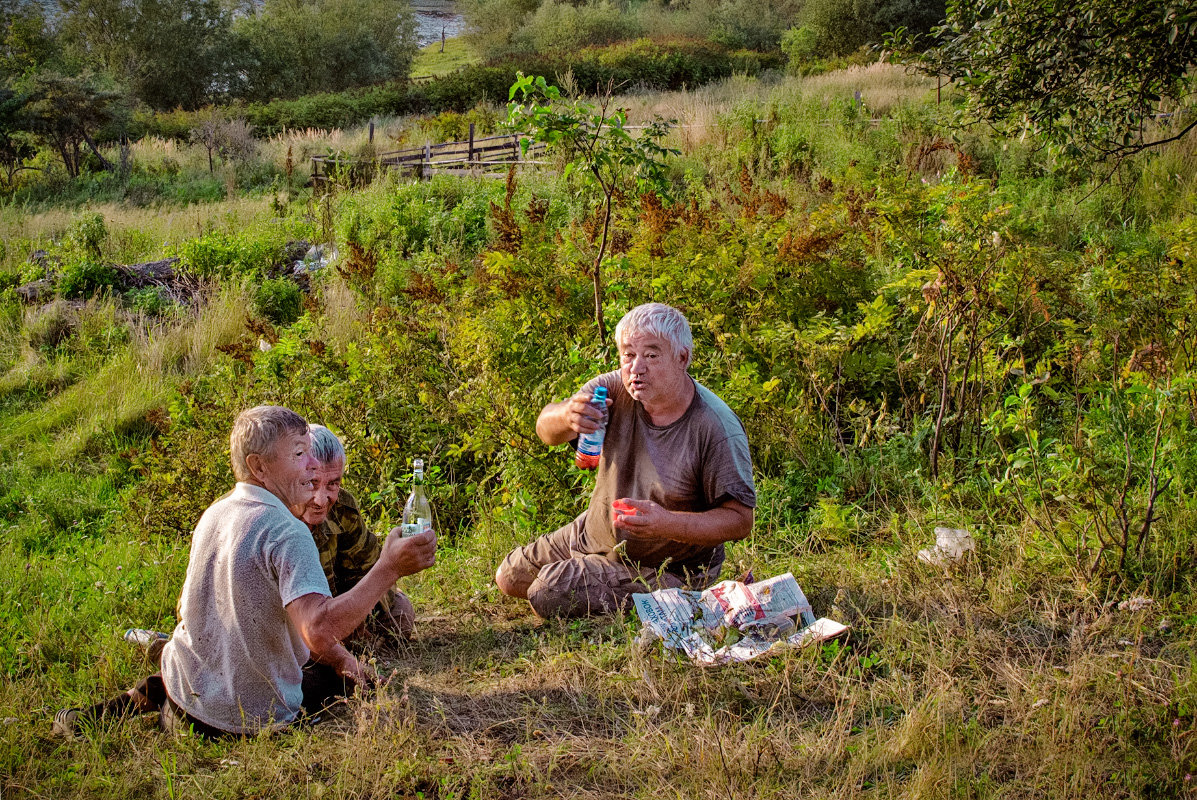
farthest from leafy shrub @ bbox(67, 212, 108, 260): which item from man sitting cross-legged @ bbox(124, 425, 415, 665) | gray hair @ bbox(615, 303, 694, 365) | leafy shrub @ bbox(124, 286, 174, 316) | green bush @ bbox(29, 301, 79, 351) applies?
gray hair @ bbox(615, 303, 694, 365)

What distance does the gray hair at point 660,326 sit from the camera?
3561 millimetres

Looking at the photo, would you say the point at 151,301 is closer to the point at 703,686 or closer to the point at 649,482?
the point at 649,482

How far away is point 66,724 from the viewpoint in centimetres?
316

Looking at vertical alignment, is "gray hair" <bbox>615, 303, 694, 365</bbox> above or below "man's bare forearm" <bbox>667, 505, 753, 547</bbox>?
above

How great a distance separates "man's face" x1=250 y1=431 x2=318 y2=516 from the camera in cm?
296

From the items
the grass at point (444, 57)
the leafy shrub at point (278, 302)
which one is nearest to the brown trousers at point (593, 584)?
the leafy shrub at point (278, 302)

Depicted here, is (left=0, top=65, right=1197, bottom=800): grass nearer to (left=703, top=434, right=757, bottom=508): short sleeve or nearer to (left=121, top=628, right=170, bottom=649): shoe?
(left=121, top=628, right=170, bottom=649): shoe

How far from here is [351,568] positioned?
3.86 metres

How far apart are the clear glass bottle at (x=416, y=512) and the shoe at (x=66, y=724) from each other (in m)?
1.30

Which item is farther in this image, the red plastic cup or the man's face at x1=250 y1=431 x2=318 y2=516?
the red plastic cup

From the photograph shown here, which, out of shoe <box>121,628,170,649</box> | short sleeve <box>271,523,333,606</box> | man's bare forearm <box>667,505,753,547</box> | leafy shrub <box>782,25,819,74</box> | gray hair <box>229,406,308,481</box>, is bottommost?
shoe <box>121,628,170,649</box>

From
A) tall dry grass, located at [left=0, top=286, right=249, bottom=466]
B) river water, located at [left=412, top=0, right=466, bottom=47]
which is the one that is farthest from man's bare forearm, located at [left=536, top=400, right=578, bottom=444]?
river water, located at [left=412, top=0, right=466, bottom=47]

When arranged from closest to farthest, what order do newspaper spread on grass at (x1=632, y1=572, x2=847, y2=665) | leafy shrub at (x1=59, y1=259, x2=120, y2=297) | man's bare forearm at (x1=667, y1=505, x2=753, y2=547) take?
newspaper spread on grass at (x1=632, y1=572, x2=847, y2=665), man's bare forearm at (x1=667, y1=505, x2=753, y2=547), leafy shrub at (x1=59, y1=259, x2=120, y2=297)

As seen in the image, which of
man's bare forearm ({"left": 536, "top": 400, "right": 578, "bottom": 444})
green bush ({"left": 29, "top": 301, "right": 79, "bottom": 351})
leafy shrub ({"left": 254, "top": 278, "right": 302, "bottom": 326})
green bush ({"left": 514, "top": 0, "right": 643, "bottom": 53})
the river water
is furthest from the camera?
the river water
